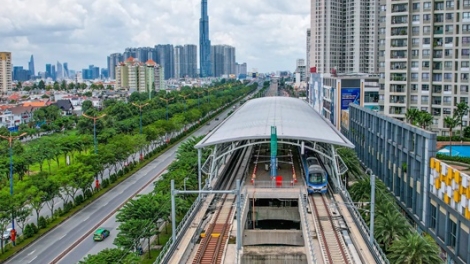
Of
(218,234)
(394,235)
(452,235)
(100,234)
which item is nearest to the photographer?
(394,235)

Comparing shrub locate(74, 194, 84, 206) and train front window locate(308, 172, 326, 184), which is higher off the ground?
train front window locate(308, 172, 326, 184)

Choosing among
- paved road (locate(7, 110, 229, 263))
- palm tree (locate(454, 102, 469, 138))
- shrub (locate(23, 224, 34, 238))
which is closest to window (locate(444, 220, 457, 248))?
paved road (locate(7, 110, 229, 263))

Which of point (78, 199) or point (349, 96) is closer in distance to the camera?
point (78, 199)

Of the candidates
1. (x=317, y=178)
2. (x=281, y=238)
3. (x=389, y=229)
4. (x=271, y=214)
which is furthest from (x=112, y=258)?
(x=317, y=178)

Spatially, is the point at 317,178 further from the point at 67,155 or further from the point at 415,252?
the point at 67,155

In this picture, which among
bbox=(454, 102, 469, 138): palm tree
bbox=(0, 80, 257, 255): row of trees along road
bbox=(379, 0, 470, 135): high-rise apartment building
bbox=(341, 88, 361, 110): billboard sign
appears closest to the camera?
bbox=(0, 80, 257, 255): row of trees along road

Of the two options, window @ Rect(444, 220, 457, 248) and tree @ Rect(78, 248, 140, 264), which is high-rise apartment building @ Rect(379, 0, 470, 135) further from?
tree @ Rect(78, 248, 140, 264)

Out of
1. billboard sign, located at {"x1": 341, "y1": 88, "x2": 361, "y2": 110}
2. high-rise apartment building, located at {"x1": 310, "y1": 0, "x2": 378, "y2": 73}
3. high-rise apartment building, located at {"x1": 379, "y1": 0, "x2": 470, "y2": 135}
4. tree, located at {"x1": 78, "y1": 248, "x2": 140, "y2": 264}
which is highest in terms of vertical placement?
high-rise apartment building, located at {"x1": 310, "y1": 0, "x2": 378, "y2": 73}
